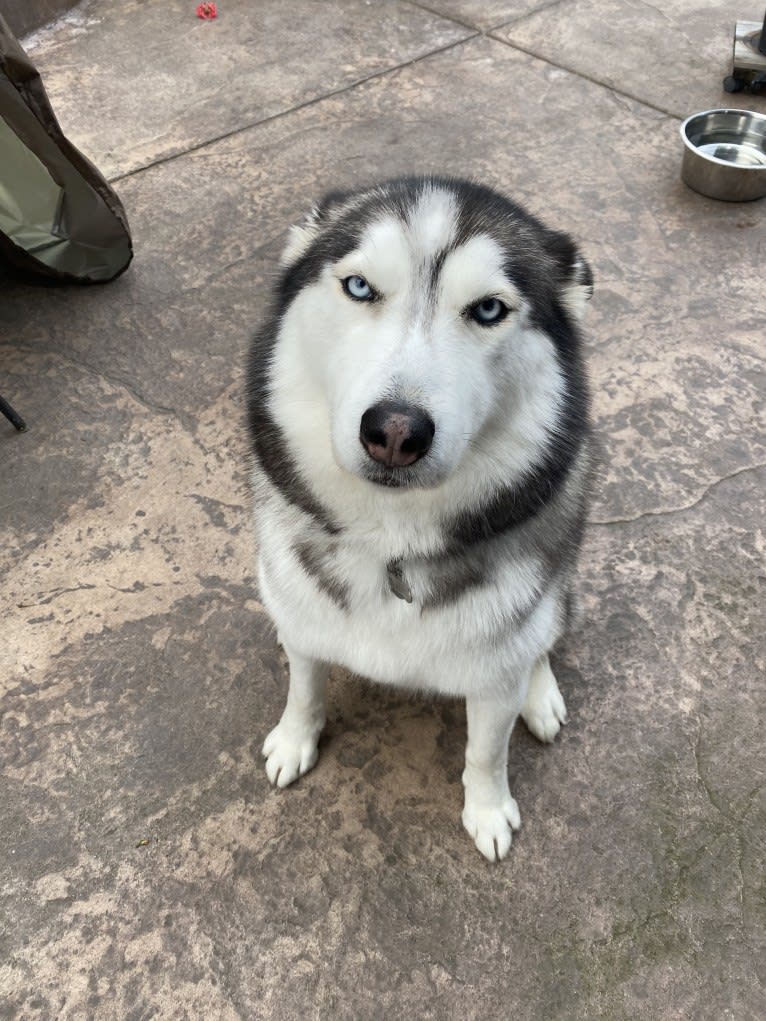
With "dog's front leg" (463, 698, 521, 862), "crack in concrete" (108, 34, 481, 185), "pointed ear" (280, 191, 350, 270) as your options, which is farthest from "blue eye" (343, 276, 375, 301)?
"crack in concrete" (108, 34, 481, 185)

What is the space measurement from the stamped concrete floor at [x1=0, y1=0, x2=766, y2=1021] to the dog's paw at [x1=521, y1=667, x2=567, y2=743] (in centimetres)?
6

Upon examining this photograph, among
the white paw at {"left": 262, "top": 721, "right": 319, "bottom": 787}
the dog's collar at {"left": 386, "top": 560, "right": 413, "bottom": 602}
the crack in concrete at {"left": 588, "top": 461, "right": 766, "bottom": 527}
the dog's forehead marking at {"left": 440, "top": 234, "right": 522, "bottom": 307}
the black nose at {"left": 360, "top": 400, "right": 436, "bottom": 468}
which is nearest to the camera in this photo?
the black nose at {"left": 360, "top": 400, "right": 436, "bottom": 468}

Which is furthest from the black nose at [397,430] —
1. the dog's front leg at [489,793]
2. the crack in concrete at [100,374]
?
the crack in concrete at [100,374]

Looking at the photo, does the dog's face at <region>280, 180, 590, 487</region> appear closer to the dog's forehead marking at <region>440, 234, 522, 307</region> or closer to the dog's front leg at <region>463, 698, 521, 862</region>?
the dog's forehead marking at <region>440, 234, 522, 307</region>

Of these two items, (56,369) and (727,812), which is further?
(56,369)

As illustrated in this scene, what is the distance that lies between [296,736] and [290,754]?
0.15ft

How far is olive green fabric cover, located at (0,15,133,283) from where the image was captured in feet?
9.36

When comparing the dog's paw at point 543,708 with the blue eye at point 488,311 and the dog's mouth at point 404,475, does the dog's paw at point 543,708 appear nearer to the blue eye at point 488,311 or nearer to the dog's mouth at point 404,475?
the dog's mouth at point 404,475

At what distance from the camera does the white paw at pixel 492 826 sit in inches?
75.1

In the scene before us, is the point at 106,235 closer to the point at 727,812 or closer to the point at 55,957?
the point at 55,957

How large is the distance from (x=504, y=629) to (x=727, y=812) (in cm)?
90

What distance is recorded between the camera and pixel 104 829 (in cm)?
196

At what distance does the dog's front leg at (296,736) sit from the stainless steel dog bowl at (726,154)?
10.6 feet

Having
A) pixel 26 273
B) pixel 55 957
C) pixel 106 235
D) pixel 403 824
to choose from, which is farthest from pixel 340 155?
pixel 55 957
